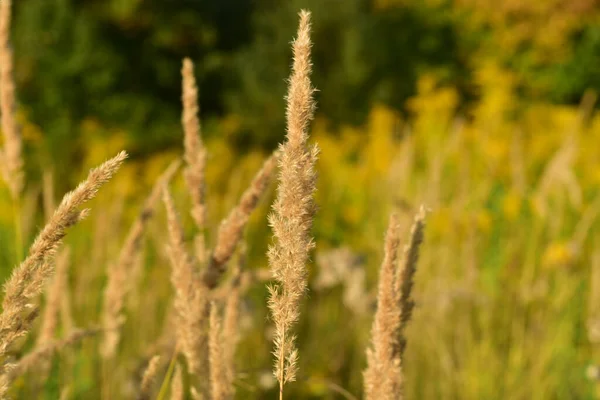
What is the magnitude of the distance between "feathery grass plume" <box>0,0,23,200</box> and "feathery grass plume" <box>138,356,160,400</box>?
0.41 metres

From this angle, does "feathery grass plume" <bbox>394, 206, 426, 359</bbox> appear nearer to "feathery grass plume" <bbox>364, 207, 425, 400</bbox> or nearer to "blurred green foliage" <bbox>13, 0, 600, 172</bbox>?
"feathery grass plume" <bbox>364, 207, 425, 400</bbox>

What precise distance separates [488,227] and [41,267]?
3.26m

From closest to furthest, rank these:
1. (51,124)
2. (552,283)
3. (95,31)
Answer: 1. (552,283)
2. (51,124)
3. (95,31)

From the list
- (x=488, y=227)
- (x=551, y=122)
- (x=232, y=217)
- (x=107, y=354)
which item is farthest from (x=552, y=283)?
(x=551, y=122)

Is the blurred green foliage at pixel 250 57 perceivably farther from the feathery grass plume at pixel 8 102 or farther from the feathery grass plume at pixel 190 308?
the feathery grass plume at pixel 190 308

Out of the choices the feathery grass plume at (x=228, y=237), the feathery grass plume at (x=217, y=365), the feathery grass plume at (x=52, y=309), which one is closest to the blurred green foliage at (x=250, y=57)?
the feathery grass plume at (x=52, y=309)

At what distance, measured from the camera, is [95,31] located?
27.2 ft

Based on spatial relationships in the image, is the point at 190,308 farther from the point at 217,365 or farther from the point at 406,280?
the point at 406,280

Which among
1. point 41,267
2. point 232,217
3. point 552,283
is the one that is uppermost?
point 552,283

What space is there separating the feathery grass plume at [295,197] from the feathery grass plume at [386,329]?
5.7 inches

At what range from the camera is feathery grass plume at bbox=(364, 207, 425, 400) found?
2.39ft

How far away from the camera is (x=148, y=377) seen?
2.79ft

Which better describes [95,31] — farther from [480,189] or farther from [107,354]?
[107,354]

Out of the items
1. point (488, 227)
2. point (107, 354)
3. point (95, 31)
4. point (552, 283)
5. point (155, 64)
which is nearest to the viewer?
point (107, 354)
